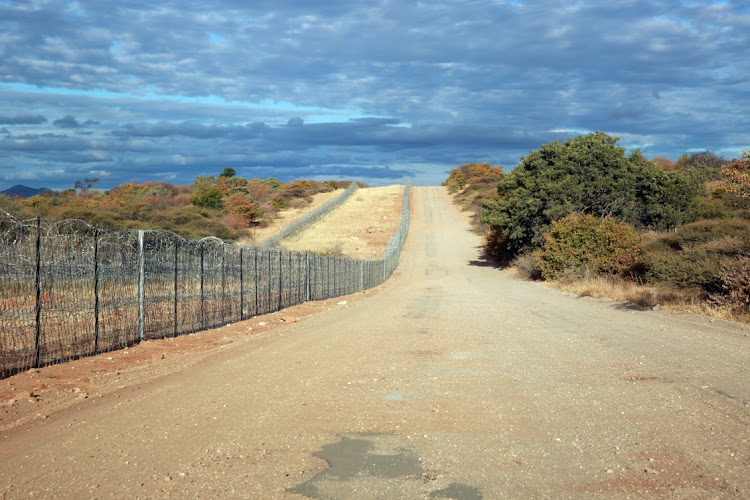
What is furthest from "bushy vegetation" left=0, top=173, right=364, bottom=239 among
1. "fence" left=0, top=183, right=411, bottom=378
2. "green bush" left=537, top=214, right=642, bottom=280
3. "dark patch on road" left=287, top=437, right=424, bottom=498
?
"green bush" left=537, top=214, right=642, bottom=280

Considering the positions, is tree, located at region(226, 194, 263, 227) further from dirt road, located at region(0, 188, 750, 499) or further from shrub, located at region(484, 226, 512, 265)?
dirt road, located at region(0, 188, 750, 499)

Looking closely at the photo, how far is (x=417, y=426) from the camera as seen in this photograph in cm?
691

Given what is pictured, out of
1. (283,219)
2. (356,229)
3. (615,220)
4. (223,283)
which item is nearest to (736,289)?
(223,283)

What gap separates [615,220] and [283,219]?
4642 centimetres

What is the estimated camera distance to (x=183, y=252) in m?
15.3

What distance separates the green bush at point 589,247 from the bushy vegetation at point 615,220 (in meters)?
0.05

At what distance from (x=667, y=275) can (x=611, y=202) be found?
19.4 m

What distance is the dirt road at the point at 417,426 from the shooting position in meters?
5.31

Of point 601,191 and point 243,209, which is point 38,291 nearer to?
point 601,191

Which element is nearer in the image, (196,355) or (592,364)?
(592,364)

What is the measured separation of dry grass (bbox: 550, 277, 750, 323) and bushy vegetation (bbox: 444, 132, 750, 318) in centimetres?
10

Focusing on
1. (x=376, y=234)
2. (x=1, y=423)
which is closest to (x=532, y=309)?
(x=1, y=423)

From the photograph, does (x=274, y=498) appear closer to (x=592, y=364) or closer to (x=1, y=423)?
(x=1, y=423)

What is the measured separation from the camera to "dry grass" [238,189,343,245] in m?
55.5
